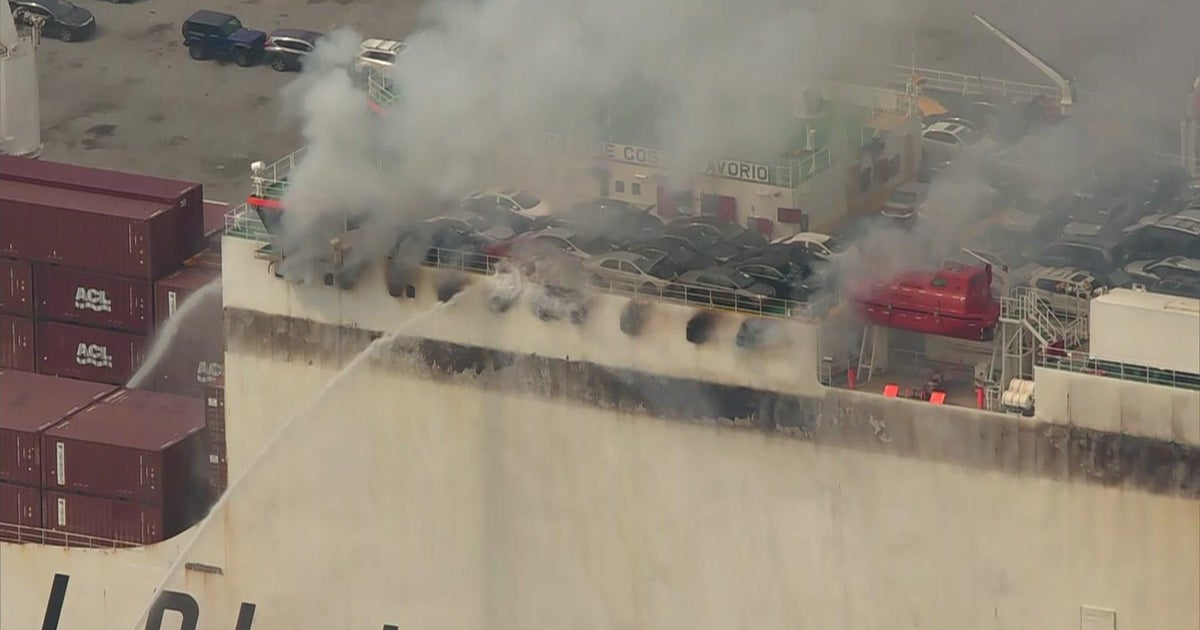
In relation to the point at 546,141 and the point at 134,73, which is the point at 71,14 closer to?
the point at 134,73

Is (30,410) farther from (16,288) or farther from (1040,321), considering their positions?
(1040,321)

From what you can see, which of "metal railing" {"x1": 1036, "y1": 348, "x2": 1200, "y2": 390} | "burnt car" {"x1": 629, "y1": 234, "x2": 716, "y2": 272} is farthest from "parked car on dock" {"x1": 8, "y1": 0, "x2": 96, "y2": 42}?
"metal railing" {"x1": 1036, "y1": 348, "x2": 1200, "y2": 390}

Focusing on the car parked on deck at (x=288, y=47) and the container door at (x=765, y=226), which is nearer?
the container door at (x=765, y=226)

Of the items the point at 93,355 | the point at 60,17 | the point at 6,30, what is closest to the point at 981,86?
the point at 93,355

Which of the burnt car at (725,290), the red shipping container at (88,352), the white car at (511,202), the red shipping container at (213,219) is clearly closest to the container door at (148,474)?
the red shipping container at (88,352)

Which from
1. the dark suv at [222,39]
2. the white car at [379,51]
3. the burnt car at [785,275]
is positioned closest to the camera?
the burnt car at [785,275]

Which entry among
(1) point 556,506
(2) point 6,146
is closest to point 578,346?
(1) point 556,506

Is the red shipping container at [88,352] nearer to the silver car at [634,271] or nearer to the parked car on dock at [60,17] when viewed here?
the silver car at [634,271]

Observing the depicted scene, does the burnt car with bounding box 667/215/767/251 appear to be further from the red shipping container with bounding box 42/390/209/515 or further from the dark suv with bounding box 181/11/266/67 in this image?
the dark suv with bounding box 181/11/266/67
